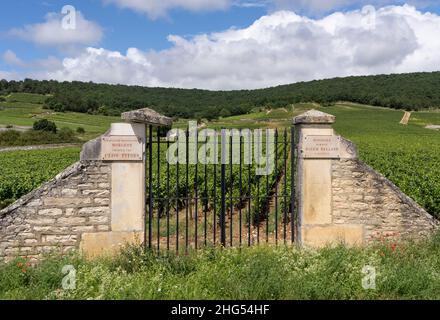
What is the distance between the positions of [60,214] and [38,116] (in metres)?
74.0

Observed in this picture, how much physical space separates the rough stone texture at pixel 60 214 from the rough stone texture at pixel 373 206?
151 inches

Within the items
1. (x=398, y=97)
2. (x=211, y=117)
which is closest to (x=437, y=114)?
(x=398, y=97)

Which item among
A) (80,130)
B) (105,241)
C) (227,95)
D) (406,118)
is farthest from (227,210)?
(227,95)

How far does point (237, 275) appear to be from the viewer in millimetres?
4902

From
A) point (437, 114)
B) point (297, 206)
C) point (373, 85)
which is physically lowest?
point (297, 206)

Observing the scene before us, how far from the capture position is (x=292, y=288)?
4629mm

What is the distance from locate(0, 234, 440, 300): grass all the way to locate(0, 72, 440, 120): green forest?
2227 inches

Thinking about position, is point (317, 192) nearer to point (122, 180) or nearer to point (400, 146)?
point (122, 180)

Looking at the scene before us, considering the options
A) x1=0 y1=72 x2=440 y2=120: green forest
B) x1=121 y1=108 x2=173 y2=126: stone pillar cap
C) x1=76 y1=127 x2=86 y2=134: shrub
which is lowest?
x1=121 y1=108 x2=173 y2=126: stone pillar cap

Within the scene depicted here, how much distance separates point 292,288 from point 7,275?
366 centimetres

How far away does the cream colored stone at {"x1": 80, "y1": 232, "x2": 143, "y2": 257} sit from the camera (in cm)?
604

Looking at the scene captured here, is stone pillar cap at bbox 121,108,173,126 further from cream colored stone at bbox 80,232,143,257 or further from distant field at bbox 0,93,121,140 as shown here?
distant field at bbox 0,93,121,140
